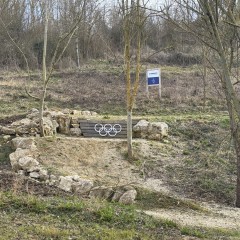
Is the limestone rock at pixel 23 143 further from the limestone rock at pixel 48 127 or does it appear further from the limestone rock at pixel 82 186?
the limestone rock at pixel 82 186

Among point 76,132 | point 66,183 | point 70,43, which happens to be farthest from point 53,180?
point 70,43

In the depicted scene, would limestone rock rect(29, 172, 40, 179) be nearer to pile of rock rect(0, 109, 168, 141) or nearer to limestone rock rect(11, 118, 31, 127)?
pile of rock rect(0, 109, 168, 141)

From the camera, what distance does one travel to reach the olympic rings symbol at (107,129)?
1320cm

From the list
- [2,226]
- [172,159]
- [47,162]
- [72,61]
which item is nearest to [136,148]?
[172,159]

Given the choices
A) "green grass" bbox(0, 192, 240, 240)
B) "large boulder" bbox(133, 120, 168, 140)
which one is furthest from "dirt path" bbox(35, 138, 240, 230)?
"green grass" bbox(0, 192, 240, 240)

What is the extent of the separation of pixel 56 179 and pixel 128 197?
1862 millimetres

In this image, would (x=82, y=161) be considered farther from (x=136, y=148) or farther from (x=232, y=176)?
(x=232, y=176)

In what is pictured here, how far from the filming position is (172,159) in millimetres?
11812

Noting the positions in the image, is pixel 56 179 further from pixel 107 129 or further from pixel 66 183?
pixel 107 129

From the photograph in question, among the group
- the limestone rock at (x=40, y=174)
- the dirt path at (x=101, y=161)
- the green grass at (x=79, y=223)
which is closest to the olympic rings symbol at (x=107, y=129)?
the dirt path at (x=101, y=161)

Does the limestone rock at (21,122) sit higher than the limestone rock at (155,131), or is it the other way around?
the limestone rock at (21,122)

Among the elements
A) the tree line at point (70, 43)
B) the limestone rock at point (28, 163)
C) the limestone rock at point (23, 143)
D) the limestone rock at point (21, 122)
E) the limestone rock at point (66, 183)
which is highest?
the tree line at point (70, 43)

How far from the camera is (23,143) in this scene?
11195 millimetres

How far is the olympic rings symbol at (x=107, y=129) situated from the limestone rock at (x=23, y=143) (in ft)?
8.42
